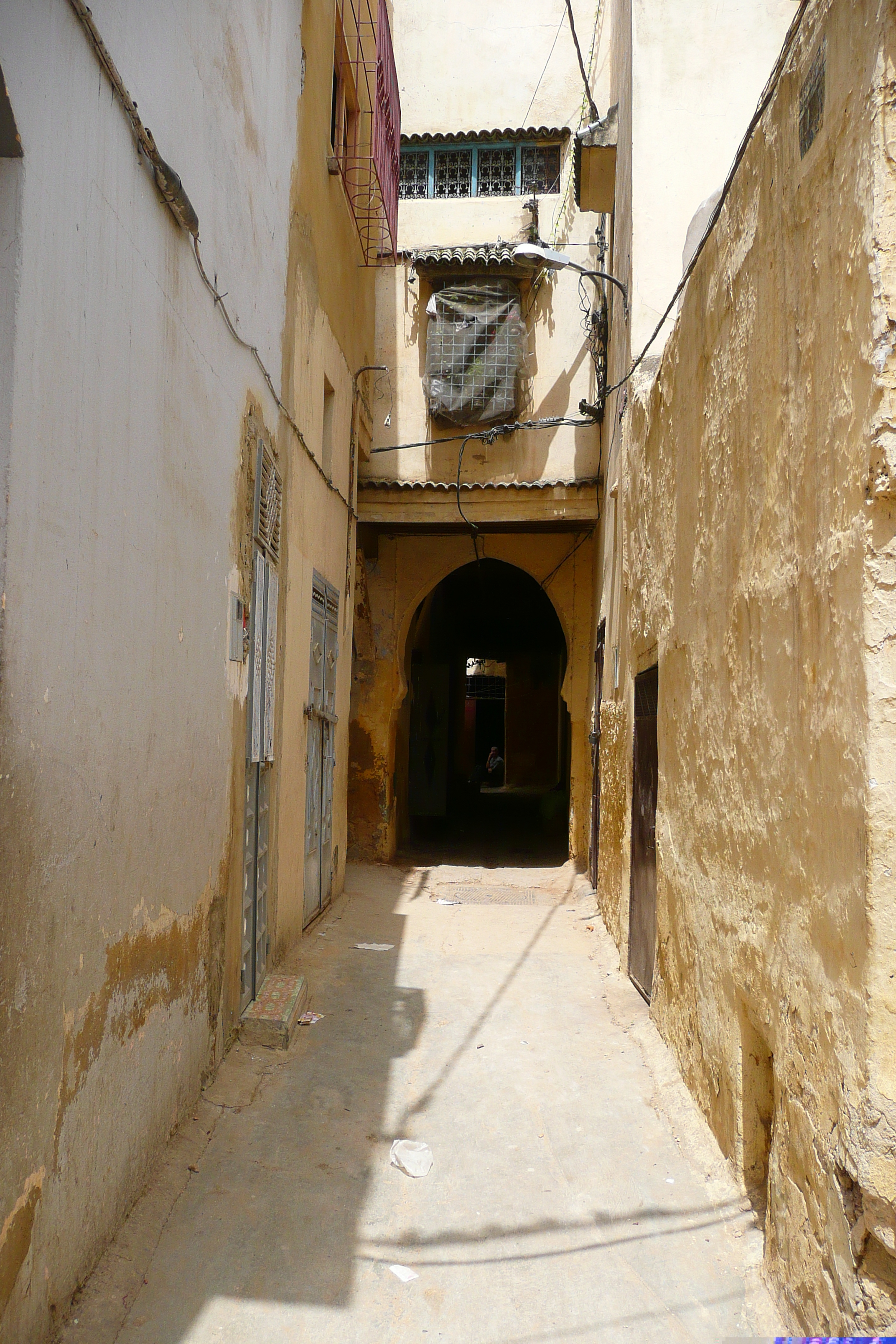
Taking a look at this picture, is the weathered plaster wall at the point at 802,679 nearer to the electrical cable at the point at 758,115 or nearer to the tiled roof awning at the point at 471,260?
the electrical cable at the point at 758,115

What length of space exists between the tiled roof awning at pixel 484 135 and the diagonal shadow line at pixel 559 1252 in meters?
11.5

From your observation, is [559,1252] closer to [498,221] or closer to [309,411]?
[309,411]

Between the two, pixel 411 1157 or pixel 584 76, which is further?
pixel 584 76

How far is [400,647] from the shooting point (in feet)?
38.1

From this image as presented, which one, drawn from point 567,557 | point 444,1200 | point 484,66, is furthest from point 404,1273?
point 484,66

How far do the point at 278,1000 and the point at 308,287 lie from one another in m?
5.08

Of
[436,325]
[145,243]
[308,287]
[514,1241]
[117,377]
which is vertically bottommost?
[514,1241]

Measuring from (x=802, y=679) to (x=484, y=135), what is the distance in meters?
10.7

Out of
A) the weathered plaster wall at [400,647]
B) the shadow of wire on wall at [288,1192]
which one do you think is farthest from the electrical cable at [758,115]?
the weathered plaster wall at [400,647]

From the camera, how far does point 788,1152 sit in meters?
A: 2.81

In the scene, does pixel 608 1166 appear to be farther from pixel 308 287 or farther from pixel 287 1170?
pixel 308 287

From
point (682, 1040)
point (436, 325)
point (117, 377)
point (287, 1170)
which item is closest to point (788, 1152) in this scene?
point (682, 1040)

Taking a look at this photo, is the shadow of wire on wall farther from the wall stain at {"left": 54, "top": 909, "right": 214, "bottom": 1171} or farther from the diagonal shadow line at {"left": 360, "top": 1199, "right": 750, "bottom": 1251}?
the wall stain at {"left": 54, "top": 909, "right": 214, "bottom": 1171}

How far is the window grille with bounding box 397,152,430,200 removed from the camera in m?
11.4
